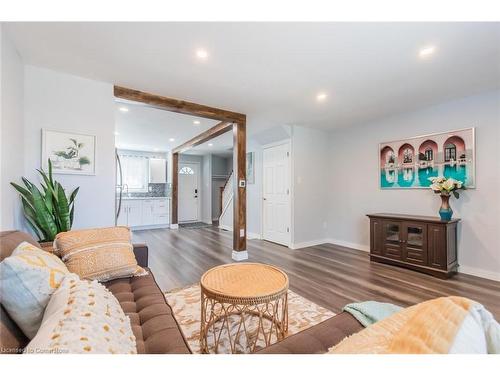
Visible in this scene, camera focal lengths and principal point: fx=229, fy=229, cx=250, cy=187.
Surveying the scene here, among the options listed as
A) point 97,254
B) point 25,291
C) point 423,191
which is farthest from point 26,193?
point 423,191

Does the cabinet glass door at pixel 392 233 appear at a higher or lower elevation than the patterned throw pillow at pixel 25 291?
lower

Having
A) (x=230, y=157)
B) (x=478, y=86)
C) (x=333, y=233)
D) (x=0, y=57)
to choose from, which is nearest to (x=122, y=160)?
(x=230, y=157)

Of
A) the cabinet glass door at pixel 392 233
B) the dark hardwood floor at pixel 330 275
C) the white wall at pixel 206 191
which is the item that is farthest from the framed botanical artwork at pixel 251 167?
the cabinet glass door at pixel 392 233

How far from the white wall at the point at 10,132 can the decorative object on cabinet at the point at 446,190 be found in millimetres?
4460

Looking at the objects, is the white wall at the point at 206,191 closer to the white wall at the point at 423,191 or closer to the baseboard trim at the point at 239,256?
the baseboard trim at the point at 239,256

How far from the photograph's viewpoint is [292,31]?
66.4 inches

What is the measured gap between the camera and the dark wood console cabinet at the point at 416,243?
276cm

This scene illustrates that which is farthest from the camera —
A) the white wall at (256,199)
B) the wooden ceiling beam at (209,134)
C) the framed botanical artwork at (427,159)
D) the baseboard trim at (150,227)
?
the baseboard trim at (150,227)

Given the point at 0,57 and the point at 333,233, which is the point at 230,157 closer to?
the point at 333,233

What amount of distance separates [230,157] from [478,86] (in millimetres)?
6218

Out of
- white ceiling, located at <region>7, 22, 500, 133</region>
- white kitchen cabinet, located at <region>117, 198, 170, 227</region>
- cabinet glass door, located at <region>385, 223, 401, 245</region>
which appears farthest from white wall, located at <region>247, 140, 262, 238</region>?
white kitchen cabinet, located at <region>117, 198, 170, 227</region>

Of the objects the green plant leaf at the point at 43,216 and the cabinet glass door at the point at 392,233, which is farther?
the cabinet glass door at the point at 392,233

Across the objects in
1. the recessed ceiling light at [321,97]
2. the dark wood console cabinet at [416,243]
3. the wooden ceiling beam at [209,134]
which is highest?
the recessed ceiling light at [321,97]
